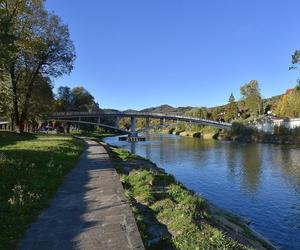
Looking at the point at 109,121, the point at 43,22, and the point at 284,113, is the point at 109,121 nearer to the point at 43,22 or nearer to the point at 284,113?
the point at 284,113

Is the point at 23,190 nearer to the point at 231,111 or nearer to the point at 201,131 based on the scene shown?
the point at 201,131

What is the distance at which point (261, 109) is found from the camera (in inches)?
4806

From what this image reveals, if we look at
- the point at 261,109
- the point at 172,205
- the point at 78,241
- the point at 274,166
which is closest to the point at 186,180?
the point at 274,166

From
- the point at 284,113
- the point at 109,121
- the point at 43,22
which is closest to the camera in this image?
the point at 43,22

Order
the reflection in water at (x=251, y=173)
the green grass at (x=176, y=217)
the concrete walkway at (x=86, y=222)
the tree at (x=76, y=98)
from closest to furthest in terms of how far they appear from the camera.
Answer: the concrete walkway at (x=86, y=222) < the green grass at (x=176, y=217) < the reflection in water at (x=251, y=173) < the tree at (x=76, y=98)

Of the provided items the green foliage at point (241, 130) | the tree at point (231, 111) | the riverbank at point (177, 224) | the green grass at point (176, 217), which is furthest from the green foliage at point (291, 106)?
the riverbank at point (177, 224)

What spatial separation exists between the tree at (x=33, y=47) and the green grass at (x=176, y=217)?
27.3m

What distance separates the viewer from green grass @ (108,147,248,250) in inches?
347

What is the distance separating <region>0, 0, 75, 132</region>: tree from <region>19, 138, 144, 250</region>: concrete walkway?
28.9 m

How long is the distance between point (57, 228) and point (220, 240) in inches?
149

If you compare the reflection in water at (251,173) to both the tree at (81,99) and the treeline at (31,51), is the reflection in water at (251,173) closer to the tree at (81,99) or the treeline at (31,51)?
the treeline at (31,51)

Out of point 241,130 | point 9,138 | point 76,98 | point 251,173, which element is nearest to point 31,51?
point 9,138

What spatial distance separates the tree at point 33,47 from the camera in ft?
129

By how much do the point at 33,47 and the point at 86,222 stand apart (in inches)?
1342
